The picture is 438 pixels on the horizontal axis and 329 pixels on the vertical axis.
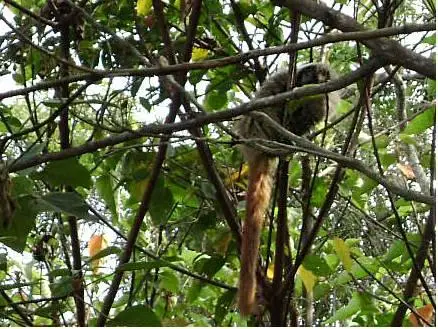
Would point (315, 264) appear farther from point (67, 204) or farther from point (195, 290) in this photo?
point (67, 204)

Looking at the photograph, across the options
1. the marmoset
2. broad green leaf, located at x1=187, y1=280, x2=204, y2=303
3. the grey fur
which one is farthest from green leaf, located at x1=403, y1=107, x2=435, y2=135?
the grey fur

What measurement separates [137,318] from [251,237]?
87cm

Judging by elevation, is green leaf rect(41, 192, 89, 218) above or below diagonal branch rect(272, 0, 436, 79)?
below

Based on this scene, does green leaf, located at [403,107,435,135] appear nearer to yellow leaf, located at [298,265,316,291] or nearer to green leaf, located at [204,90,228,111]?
yellow leaf, located at [298,265,316,291]

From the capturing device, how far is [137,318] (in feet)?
3.83

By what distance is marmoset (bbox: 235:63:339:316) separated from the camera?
1.92 m

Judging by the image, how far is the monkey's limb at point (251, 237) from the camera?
1.91 meters

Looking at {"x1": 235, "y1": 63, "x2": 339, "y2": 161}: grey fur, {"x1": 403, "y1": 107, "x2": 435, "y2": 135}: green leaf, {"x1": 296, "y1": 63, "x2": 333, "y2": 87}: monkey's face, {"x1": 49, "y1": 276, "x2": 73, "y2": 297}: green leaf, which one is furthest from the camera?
{"x1": 296, "y1": 63, "x2": 333, "y2": 87}: monkey's face

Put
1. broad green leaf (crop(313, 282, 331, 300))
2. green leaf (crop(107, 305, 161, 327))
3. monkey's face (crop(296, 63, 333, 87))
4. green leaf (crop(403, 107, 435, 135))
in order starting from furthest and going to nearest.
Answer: monkey's face (crop(296, 63, 333, 87))
broad green leaf (crop(313, 282, 331, 300))
green leaf (crop(403, 107, 435, 135))
green leaf (crop(107, 305, 161, 327))

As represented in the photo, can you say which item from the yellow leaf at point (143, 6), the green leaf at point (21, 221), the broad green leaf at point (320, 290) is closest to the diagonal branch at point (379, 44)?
the yellow leaf at point (143, 6)

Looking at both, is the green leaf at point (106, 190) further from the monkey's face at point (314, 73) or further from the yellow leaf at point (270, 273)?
the monkey's face at point (314, 73)

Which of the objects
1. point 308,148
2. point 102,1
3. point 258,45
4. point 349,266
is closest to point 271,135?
point 258,45

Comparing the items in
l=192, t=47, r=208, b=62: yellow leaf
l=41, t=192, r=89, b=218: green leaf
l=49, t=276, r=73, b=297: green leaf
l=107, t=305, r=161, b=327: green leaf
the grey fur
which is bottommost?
l=107, t=305, r=161, b=327: green leaf

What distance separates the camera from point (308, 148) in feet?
4.21
